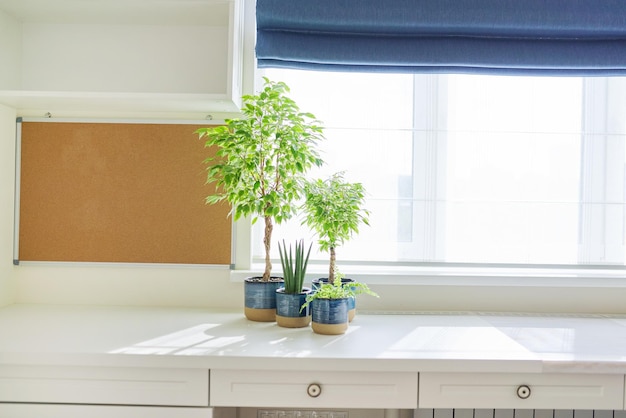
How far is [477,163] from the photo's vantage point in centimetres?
206

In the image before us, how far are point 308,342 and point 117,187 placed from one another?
1.03m

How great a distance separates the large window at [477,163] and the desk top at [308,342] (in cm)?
36

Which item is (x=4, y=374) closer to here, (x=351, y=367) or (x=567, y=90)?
(x=351, y=367)

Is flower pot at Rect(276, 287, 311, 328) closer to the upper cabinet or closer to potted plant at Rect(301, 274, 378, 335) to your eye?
potted plant at Rect(301, 274, 378, 335)

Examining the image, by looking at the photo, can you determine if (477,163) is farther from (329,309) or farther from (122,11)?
(122,11)

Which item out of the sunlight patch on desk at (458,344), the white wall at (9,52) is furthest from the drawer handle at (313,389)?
the white wall at (9,52)

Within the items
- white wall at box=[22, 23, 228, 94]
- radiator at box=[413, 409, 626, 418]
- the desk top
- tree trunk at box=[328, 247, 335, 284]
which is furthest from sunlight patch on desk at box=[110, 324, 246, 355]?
white wall at box=[22, 23, 228, 94]

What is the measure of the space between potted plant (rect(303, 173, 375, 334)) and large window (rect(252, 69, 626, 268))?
0.36m

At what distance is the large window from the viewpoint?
204 cm

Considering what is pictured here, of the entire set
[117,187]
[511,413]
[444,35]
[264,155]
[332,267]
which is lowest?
[511,413]

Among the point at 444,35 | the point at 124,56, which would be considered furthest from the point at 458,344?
the point at 124,56

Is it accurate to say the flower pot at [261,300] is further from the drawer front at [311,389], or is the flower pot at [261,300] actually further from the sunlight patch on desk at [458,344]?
the sunlight patch on desk at [458,344]

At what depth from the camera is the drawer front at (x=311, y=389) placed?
1318mm

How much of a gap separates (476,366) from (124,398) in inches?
38.0
